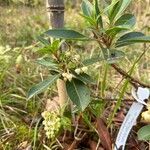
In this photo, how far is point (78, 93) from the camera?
147cm

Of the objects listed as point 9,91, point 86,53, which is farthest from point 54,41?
point 86,53

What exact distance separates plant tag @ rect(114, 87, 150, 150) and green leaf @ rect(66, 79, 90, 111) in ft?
0.49

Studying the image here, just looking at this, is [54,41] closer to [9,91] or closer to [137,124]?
[137,124]

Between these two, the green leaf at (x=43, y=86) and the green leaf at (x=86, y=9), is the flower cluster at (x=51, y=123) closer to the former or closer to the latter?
the green leaf at (x=43, y=86)

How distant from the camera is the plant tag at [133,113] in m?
1.51

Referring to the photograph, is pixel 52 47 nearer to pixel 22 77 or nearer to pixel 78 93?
pixel 78 93

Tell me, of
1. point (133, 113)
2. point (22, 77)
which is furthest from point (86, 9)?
point (22, 77)

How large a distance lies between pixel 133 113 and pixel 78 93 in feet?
0.60

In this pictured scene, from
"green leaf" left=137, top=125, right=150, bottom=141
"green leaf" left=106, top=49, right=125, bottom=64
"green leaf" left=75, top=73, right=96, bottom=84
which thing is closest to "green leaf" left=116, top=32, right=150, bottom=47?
"green leaf" left=106, top=49, right=125, bottom=64

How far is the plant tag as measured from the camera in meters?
1.51

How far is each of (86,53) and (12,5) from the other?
0.88m

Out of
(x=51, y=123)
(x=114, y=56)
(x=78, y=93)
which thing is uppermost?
(x=114, y=56)

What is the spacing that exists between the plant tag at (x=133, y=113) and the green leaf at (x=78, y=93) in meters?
0.15

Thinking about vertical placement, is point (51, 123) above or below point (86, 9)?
below
